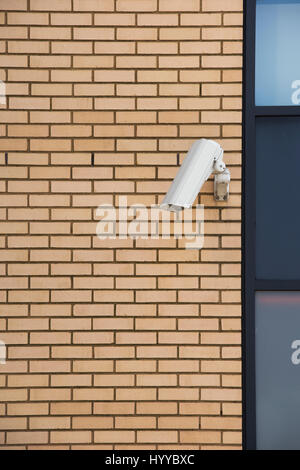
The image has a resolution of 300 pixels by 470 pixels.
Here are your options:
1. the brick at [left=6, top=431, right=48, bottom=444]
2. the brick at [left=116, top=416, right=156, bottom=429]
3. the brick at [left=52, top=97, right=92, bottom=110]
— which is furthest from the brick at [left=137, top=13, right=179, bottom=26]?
the brick at [left=6, top=431, right=48, bottom=444]

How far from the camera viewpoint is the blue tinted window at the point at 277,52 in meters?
4.02

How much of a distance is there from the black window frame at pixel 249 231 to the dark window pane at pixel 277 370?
0.17 ft

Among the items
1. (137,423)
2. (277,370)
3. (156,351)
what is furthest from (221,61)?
(137,423)

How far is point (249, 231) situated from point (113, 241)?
79 cm

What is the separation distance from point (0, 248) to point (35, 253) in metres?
0.20

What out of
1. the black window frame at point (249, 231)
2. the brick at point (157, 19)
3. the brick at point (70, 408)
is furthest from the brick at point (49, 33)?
the brick at point (70, 408)

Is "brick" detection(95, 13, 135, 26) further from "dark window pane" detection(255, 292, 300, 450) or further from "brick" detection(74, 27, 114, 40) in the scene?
"dark window pane" detection(255, 292, 300, 450)

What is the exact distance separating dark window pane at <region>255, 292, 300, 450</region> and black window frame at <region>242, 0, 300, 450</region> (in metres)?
→ 0.05

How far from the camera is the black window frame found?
385 centimetres

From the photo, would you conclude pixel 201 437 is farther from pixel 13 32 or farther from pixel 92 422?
pixel 13 32

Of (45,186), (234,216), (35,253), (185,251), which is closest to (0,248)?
(35,253)

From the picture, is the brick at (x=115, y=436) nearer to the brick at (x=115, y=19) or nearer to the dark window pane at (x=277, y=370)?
the dark window pane at (x=277, y=370)

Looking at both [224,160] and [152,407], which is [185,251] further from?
[152,407]

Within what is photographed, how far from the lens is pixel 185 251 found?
387cm
